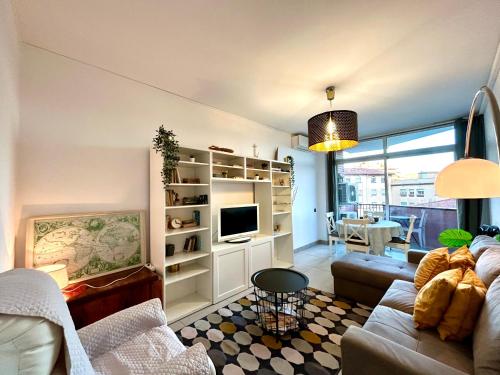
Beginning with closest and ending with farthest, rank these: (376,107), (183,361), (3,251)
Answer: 1. (183,361)
2. (3,251)
3. (376,107)

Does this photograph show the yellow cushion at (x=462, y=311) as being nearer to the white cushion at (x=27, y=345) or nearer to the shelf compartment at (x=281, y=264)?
the white cushion at (x=27, y=345)

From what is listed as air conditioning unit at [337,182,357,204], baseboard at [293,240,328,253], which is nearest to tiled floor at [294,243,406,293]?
baseboard at [293,240,328,253]

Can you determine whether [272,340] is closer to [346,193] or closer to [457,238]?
[457,238]

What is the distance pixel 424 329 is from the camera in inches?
54.7

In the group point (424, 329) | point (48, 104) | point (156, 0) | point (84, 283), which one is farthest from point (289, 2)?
point (84, 283)

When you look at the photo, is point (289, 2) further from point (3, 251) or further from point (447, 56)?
point (3, 251)

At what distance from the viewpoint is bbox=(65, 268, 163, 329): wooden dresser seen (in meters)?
1.70

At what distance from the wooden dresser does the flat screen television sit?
0.99 metres

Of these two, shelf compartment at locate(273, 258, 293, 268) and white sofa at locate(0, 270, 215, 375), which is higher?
white sofa at locate(0, 270, 215, 375)

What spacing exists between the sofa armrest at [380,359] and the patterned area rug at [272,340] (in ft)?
2.06

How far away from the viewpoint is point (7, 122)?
140 cm

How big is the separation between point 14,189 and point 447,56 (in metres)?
4.08

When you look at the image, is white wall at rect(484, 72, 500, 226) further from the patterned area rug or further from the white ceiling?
the patterned area rug

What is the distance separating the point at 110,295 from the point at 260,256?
1.90m
